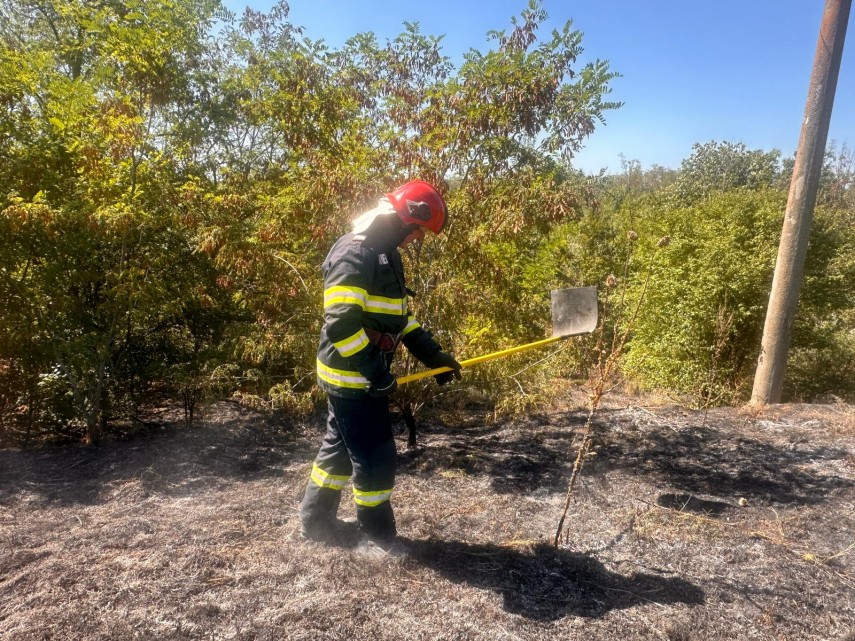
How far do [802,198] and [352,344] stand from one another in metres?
6.30

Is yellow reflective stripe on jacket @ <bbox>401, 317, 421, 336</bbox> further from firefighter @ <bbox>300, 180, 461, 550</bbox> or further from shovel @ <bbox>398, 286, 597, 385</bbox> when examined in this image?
shovel @ <bbox>398, 286, 597, 385</bbox>

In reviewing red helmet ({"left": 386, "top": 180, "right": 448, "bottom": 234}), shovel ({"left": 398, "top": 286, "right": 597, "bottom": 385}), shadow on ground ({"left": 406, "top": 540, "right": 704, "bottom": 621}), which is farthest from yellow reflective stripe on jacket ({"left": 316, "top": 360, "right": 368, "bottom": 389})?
shadow on ground ({"left": 406, "top": 540, "right": 704, "bottom": 621})

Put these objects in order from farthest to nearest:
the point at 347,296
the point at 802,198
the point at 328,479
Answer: the point at 802,198
the point at 328,479
the point at 347,296

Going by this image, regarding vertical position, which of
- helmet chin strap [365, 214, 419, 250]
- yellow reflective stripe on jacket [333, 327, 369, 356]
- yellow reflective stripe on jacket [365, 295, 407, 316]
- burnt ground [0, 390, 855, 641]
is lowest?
burnt ground [0, 390, 855, 641]

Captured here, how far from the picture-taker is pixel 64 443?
4.82m

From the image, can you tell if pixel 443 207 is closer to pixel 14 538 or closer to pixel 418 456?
pixel 418 456

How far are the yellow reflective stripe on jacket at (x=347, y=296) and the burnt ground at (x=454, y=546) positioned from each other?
4.53ft

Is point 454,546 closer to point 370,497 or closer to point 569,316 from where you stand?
point 370,497

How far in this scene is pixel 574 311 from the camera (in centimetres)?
339

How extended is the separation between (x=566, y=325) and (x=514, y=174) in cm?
160

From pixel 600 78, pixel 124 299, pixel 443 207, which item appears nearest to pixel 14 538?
pixel 124 299

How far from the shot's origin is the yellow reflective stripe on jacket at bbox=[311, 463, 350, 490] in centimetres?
294

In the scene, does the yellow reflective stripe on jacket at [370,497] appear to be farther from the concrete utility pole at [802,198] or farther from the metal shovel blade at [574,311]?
the concrete utility pole at [802,198]

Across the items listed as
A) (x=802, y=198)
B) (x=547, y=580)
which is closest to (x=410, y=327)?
(x=547, y=580)
